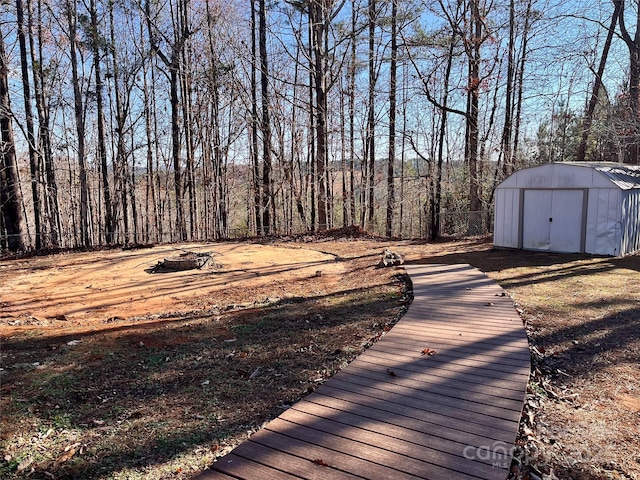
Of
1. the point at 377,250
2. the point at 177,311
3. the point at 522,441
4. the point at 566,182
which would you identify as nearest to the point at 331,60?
the point at 377,250

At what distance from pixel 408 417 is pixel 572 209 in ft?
29.2

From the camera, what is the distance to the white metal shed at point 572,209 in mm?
8961

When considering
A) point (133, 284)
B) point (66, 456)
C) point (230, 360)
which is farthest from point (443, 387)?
point (133, 284)

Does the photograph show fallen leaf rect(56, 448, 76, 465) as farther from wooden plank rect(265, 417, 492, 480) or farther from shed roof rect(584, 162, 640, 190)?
shed roof rect(584, 162, 640, 190)

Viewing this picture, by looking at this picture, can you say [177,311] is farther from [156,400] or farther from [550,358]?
[550,358]

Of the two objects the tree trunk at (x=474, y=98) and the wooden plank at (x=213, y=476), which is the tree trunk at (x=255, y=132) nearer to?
the tree trunk at (x=474, y=98)

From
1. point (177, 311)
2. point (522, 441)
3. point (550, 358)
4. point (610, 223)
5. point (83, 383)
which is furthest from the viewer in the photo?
point (610, 223)

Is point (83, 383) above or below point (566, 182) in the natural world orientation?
below

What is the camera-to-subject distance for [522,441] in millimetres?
2449

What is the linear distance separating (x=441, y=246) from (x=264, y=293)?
6664 mm

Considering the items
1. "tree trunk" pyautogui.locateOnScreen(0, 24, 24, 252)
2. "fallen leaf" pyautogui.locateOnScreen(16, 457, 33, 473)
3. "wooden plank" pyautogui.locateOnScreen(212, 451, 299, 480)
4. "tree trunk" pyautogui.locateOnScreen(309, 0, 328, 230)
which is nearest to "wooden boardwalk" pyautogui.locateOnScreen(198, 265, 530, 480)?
"wooden plank" pyautogui.locateOnScreen(212, 451, 299, 480)

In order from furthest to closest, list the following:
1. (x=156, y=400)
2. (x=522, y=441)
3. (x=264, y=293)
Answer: (x=264, y=293)
(x=156, y=400)
(x=522, y=441)

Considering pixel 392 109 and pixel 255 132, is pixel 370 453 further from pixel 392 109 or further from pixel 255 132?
pixel 392 109

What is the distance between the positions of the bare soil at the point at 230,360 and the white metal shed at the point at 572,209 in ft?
3.28
